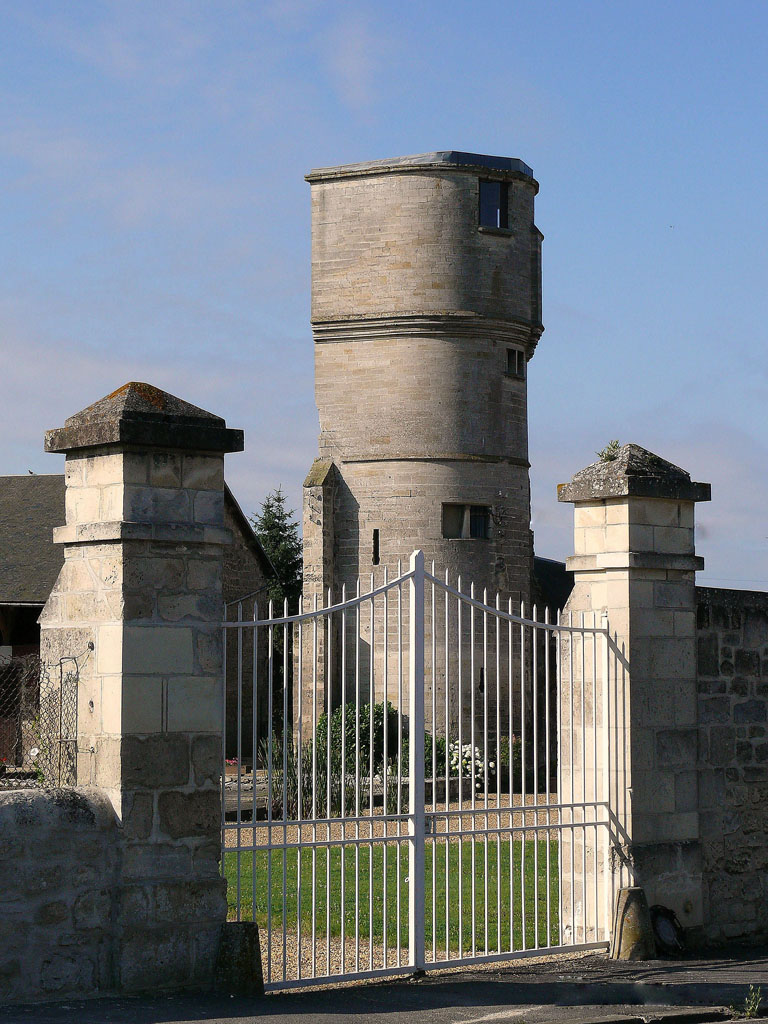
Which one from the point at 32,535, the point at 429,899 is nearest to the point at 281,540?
the point at 32,535

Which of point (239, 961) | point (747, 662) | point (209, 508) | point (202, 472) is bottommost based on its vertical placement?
point (239, 961)

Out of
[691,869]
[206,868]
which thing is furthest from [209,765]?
[691,869]

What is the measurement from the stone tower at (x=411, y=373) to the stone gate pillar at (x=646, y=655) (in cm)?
1395

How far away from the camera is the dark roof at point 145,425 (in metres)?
6.55

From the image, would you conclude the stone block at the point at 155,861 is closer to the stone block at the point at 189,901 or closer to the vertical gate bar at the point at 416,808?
the stone block at the point at 189,901

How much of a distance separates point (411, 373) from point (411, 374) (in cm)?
2

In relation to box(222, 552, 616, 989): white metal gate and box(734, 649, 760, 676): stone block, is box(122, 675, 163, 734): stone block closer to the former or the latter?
box(222, 552, 616, 989): white metal gate

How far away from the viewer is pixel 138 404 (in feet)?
21.9

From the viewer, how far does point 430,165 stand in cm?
2284

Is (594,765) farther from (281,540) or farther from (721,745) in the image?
(281,540)

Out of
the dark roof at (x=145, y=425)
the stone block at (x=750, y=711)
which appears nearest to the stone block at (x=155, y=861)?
the dark roof at (x=145, y=425)

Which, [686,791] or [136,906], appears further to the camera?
[686,791]

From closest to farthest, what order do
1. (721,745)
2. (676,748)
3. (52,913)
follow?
(52,913) → (676,748) → (721,745)

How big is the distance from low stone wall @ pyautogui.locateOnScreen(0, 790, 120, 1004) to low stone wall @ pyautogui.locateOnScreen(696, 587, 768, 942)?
4072mm
